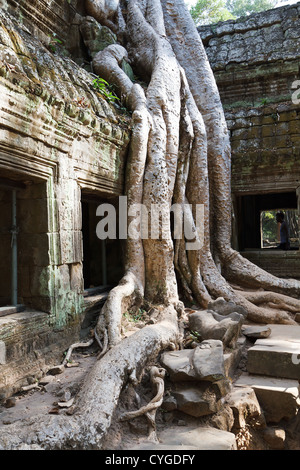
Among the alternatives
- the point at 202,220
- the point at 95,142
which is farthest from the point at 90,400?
the point at 202,220

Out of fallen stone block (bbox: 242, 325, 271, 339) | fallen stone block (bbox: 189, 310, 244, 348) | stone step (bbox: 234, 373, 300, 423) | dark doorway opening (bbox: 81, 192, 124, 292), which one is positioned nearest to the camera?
stone step (bbox: 234, 373, 300, 423)

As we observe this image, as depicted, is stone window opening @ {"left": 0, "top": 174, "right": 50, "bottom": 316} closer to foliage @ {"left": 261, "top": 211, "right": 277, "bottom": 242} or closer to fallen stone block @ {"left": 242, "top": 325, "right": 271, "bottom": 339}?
fallen stone block @ {"left": 242, "top": 325, "right": 271, "bottom": 339}

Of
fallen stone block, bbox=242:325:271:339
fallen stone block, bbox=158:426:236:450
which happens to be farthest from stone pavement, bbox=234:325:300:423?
fallen stone block, bbox=158:426:236:450

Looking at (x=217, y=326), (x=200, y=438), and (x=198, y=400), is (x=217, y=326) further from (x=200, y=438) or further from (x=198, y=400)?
(x=200, y=438)

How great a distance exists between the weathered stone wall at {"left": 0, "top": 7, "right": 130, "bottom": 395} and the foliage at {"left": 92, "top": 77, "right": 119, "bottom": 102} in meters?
0.35

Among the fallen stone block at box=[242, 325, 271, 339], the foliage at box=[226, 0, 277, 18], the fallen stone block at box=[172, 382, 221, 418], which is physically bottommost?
the fallen stone block at box=[172, 382, 221, 418]

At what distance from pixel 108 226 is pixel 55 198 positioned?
1.33 metres

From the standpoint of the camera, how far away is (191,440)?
2092mm

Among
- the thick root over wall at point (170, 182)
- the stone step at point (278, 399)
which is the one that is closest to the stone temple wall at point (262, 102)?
the thick root over wall at point (170, 182)

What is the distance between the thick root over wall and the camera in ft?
12.0

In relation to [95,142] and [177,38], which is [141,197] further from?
[177,38]
